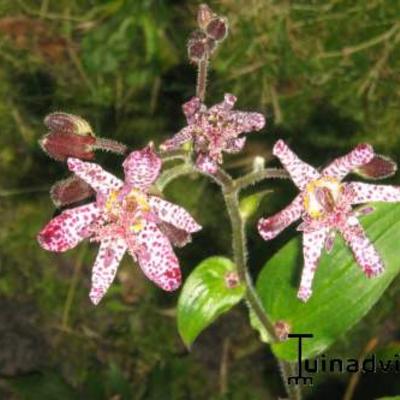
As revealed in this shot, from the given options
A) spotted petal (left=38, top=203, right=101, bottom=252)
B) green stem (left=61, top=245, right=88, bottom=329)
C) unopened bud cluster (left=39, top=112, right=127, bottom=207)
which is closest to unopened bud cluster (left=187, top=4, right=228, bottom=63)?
unopened bud cluster (left=39, top=112, right=127, bottom=207)

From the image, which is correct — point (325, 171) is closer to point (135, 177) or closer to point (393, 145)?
point (135, 177)

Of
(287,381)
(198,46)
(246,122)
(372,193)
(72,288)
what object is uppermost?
(198,46)

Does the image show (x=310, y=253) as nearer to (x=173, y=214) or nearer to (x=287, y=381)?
(x=173, y=214)

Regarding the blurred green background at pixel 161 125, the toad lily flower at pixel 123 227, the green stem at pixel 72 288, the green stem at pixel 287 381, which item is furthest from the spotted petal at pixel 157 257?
the green stem at pixel 72 288

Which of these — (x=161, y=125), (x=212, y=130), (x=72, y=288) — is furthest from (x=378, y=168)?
(x=72, y=288)

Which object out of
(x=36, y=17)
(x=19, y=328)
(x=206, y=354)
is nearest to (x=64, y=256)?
(x=19, y=328)
